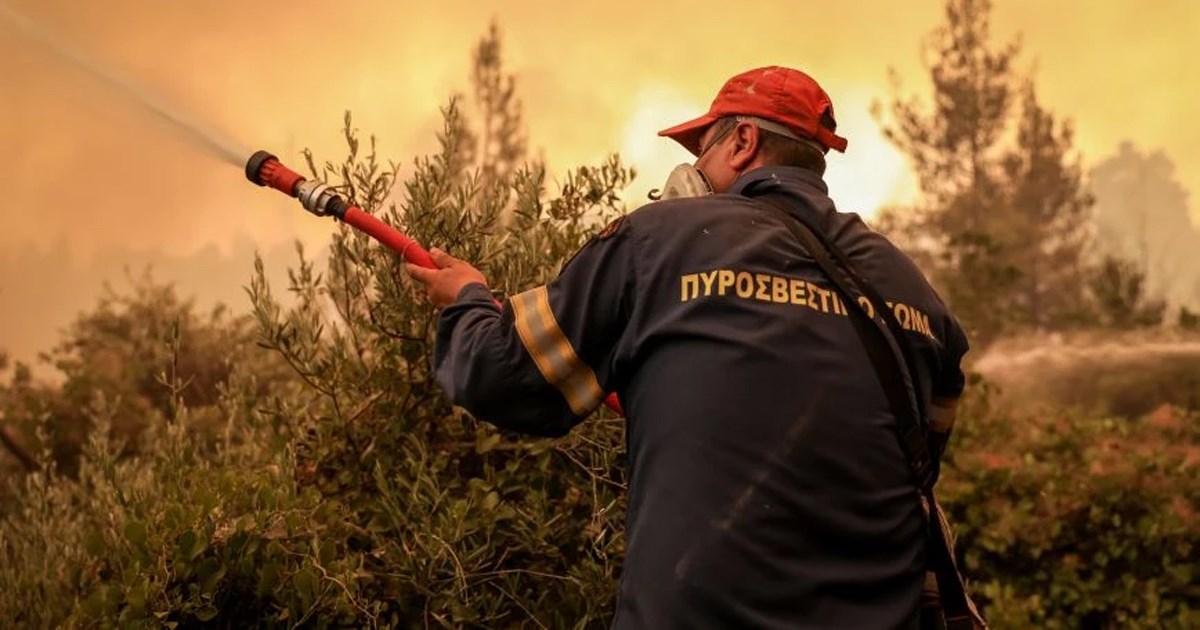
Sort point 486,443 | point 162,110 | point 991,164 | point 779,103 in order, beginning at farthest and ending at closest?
1. point 991,164
2. point 486,443
3. point 162,110
4. point 779,103

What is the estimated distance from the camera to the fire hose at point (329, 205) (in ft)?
10.4

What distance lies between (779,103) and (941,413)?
98 cm

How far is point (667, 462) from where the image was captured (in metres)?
2.30

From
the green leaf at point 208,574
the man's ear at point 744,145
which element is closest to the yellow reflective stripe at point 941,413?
the man's ear at point 744,145

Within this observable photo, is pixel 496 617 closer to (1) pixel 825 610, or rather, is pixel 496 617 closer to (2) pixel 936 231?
(1) pixel 825 610

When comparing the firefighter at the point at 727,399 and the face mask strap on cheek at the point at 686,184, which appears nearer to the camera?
the firefighter at the point at 727,399

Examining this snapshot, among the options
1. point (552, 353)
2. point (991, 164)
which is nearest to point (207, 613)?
point (552, 353)

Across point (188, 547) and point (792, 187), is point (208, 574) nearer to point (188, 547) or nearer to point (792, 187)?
point (188, 547)

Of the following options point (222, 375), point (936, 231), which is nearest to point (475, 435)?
point (222, 375)

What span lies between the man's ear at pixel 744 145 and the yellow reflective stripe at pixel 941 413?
86 cm

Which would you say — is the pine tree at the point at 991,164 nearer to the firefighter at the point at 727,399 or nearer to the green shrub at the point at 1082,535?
the green shrub at the point at 1082,535

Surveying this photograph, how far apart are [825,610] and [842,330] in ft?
1.95

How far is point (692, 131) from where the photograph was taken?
9.80 feet

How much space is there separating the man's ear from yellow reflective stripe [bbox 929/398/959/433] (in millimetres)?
860
